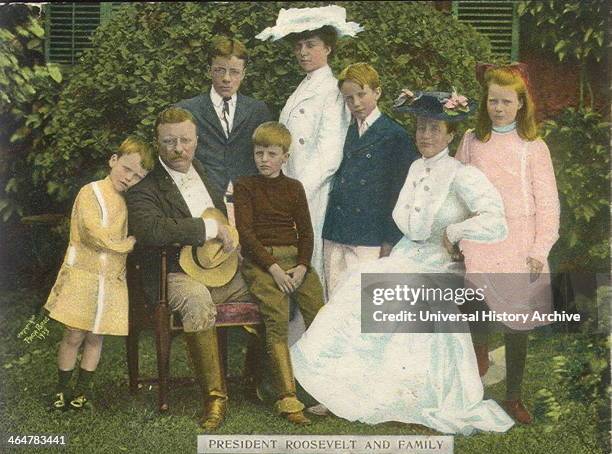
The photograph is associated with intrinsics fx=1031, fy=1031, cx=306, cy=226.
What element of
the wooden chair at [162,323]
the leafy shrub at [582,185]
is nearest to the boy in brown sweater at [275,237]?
the wooden chair at [162,323]

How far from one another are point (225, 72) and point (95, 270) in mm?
1470

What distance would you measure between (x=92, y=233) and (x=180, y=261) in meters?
0.58

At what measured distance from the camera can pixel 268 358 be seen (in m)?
6.43

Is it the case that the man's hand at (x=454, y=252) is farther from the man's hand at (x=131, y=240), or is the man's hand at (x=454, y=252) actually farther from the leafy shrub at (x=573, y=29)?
the man's hand at (x=131, y=240)

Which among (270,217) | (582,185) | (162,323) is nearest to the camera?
(162,323)

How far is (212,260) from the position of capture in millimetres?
6352

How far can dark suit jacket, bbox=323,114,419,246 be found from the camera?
6359 millimetres

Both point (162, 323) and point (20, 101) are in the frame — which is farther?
point (20, 101)

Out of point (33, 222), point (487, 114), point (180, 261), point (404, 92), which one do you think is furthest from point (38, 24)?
point (487, 114)

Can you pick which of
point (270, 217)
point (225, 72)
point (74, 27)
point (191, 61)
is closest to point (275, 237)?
point (270, 217)

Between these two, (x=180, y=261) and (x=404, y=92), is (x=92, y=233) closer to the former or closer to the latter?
(x=180, y=261)

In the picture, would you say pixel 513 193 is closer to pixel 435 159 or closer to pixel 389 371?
pixel 435 159

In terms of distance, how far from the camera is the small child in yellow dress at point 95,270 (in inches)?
251

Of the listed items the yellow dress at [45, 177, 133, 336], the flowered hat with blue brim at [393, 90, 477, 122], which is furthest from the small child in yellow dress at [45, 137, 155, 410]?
the flowered hat with blue brim at [393, 90, 477, 122]
